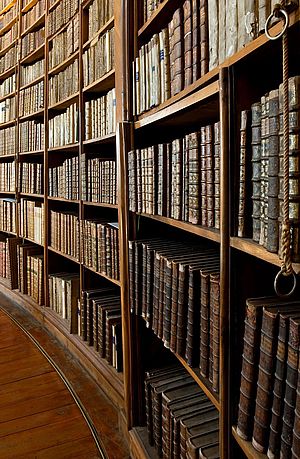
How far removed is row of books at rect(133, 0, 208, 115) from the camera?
0.98 m

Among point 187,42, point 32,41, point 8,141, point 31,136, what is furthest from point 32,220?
point 187,42

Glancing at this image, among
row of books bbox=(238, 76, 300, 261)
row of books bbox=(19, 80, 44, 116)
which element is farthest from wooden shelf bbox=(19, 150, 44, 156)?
row of books bbox=(238, 76, 300, 261)

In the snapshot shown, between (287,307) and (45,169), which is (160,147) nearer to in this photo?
(287,307)

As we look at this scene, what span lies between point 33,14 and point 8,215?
1.58 m

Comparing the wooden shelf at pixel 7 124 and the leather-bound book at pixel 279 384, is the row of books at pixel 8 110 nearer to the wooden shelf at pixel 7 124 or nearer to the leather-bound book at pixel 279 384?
the wooden shelf at pixel 7 124

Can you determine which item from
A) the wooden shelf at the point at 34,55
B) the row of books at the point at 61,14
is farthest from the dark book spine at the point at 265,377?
the wooden shelf at the point at 34,55

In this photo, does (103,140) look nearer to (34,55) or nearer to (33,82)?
(33,82)

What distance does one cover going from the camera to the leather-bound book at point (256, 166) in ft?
2.27

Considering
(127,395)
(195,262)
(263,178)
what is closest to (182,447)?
(127,395)

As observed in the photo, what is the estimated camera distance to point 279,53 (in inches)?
27.8

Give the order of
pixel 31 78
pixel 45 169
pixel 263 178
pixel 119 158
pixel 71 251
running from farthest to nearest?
pixel 31 78 < pixel 45 169 < pixel 71 251 < pixel 119 158 < pixel 263 178

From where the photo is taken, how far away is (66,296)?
2459 millimetres

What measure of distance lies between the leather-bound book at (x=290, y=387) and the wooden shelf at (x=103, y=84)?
157cm

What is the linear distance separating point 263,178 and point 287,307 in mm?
223
